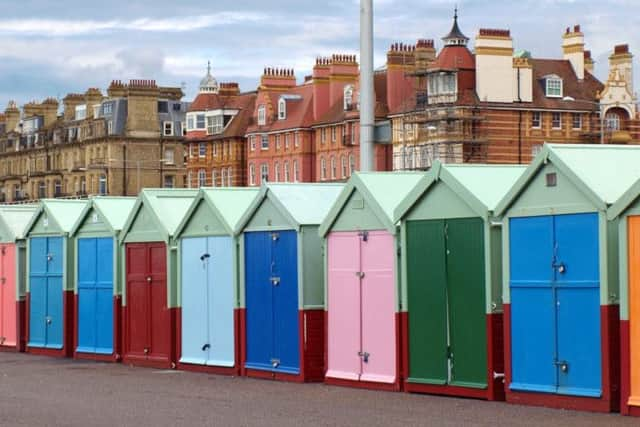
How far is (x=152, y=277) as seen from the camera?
26547 mm

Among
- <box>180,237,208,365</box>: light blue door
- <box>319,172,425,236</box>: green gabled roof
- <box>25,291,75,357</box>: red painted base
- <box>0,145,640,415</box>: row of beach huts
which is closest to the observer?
<box>0,145,640,415</box>: row of beach huts

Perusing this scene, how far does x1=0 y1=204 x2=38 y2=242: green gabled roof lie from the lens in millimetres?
31359

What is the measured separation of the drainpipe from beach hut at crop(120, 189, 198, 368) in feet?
12.1

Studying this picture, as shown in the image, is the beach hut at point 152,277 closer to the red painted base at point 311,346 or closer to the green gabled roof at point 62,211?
the green gabled roof at point 62,211

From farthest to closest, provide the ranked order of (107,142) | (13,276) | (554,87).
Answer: (107,142), (554,87), (13,276)

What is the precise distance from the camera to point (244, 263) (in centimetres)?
2373

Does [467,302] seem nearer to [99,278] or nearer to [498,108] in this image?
[99,278]

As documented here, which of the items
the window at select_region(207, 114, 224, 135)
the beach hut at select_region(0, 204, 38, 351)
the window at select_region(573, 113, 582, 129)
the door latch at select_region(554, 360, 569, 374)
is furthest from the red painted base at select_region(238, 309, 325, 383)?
the window at select_region(207, 114, 224, 135)

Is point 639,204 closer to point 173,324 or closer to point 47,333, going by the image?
point 173,324

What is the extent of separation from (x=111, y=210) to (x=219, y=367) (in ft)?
17.2

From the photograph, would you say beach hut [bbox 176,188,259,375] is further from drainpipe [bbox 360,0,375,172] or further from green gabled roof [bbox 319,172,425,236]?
green gabled roof [bbox 319,172,425,236]

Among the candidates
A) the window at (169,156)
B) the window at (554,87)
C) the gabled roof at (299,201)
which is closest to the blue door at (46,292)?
the gabled roof at (299,201)

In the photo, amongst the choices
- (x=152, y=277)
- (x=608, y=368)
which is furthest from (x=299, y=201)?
(x=608, y=368)

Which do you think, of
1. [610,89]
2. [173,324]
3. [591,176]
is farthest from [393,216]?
[610,89]
